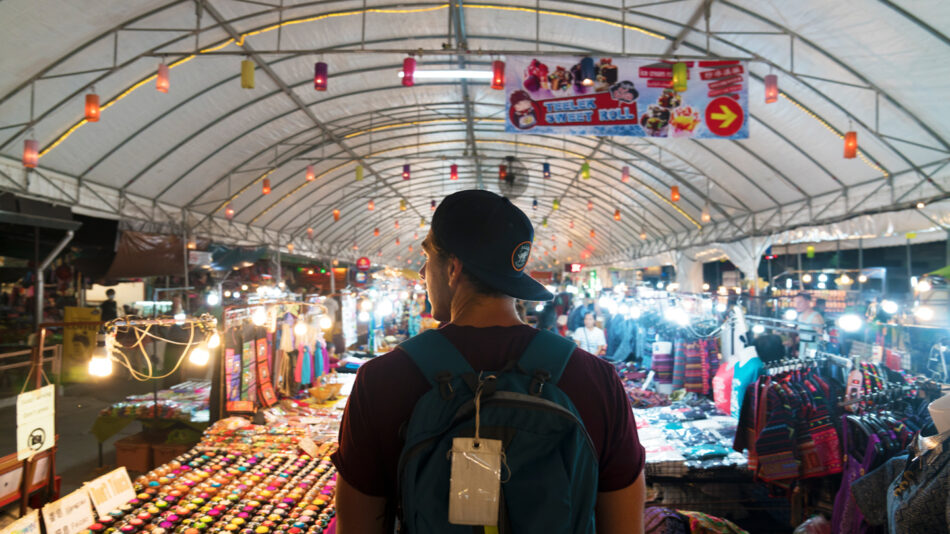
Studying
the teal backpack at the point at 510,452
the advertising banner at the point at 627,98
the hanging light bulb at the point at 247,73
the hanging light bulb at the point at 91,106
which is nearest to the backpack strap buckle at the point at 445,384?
the teal backpack at the point at 510,452

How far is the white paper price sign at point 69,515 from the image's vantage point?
2752 mm

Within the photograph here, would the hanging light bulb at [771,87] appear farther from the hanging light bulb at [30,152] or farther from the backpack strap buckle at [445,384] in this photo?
the hanging light bulb at [30,152]

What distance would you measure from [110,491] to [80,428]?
6371 mm

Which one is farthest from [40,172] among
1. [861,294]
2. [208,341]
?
[861,294]

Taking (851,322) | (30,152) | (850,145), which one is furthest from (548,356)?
(30,152)

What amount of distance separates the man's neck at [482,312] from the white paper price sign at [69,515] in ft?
10.3

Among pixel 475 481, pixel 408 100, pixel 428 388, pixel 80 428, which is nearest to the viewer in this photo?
pixel 475 481

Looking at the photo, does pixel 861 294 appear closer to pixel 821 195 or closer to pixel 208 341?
pixel 821 195

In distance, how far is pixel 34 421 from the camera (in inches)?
119

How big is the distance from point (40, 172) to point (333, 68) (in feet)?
19.9

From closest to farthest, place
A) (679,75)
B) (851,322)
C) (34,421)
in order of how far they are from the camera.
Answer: (34,421) < (851,322) < (679,75)

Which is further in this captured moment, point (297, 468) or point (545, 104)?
point (545, 104)

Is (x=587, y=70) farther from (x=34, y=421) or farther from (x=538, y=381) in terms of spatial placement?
(x=34, y=421)

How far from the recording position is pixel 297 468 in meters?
3.88
